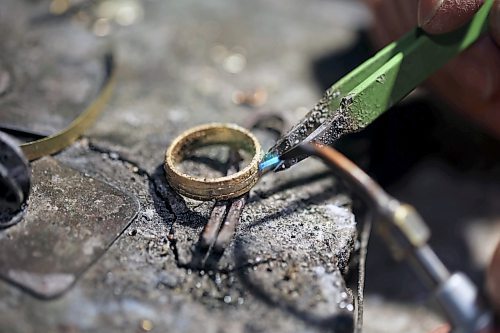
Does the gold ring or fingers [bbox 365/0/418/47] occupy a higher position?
fingers [bbox 365/0/418/47]

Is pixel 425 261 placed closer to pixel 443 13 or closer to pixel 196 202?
pixel 196 202

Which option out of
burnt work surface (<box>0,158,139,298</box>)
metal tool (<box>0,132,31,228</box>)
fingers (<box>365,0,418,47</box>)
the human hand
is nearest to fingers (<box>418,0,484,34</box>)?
Result: the human hand

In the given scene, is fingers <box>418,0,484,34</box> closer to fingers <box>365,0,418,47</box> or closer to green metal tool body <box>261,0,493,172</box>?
green metal tool body <box>261,0,493,172</box>

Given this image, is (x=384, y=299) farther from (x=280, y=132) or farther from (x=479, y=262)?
(x=280, y=132)

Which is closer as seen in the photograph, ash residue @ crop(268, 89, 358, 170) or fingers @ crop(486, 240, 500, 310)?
fingers @ crop(486, 240, 500, 310)

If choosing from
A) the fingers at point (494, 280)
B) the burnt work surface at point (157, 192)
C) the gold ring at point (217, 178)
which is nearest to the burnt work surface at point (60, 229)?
the burnt work surface at point (157, 192)

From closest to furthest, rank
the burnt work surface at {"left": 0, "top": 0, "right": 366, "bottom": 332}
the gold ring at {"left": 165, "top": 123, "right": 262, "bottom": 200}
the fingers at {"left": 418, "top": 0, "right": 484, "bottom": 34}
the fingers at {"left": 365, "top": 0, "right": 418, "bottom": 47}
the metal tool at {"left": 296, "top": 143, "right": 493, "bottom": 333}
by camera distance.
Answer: the metal tool at {"left": 296, "top": 143, "right": 493, "bottom": 333}
the burnt work surface at {"left": 0, "top": 0, "right": 366, "bottom": 332}
the gold ring at {"left": 165, "top": 123, "right": 262, "bottom": 200}
the fingers at {"left": 418, "top": 0, "right": 484, "bottom": 34}
the fingers at {"left": 365, "top": 0, "right": 418, "bottom": 47}

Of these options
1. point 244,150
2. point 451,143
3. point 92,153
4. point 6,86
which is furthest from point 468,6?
point 6,86
